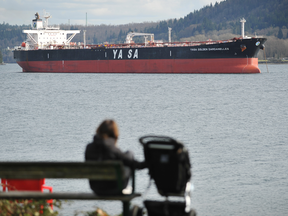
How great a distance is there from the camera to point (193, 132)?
49.3 ft

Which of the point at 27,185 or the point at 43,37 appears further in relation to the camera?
the point at 43,37

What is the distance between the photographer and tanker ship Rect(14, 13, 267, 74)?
3697 cm

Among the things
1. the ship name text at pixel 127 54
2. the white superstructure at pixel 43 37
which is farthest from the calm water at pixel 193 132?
the white superstructure at pixel 43 37

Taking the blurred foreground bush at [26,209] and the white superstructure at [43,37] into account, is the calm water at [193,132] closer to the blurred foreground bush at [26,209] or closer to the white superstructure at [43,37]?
the blurred foreground bush at [26,209]

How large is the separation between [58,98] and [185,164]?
25389mm

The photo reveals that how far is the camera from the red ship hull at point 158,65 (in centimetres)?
3759

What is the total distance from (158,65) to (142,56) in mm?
1812

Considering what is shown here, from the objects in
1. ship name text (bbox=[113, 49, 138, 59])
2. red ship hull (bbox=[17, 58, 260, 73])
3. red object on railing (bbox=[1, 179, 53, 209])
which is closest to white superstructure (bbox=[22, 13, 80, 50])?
red ship hull (bbox=[17, 58, 260, 73])

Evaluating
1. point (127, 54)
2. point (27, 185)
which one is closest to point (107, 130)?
point (27, 185)

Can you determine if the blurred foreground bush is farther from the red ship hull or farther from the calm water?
the red ship hull

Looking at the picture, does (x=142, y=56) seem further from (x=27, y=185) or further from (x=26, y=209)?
(x=26, y=209)

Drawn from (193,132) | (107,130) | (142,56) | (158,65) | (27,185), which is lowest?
(193,132)

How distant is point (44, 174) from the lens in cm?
320

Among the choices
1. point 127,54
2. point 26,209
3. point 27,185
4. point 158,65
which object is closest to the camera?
point 26,209
